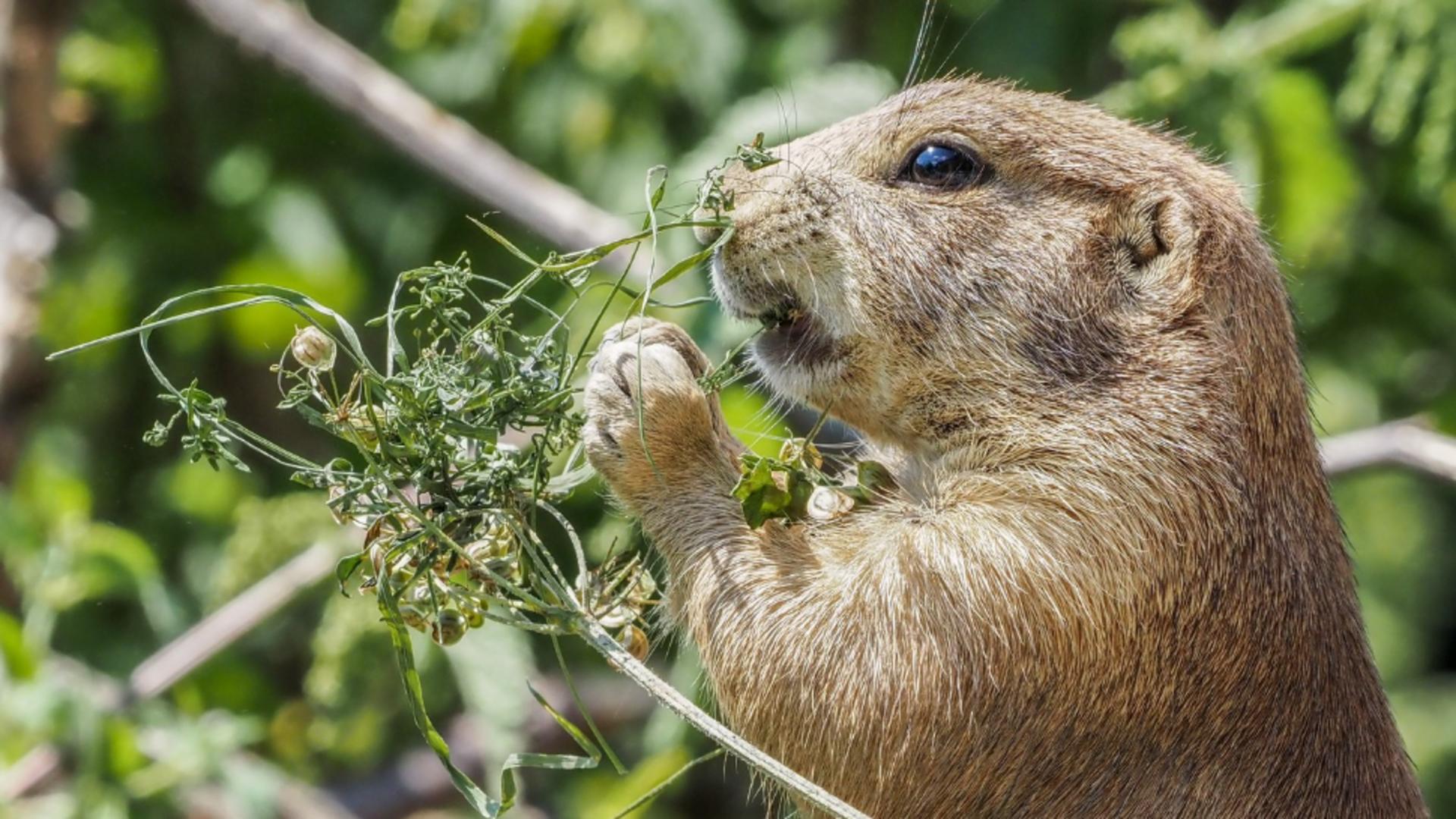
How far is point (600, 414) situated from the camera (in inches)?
125

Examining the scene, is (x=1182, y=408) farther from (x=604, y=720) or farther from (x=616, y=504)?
(x=604, y=720)

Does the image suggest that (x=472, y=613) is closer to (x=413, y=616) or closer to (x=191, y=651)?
(x=413, y=616)

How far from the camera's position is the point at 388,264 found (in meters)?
7.05

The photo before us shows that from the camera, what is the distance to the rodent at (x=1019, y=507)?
10.0 feet

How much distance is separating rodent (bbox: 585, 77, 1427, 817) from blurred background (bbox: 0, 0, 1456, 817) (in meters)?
1.64

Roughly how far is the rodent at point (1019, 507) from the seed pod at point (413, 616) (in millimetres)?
499

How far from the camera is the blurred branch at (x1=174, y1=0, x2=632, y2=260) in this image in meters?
5.40

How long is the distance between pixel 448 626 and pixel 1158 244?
161 centimetres

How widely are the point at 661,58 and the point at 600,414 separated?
11.9ft

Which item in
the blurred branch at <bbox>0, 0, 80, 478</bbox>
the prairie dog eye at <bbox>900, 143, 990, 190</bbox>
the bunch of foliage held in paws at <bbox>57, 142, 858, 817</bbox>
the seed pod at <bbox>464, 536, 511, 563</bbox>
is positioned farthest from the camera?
the blurred branch at <bbox>0, 0, 80, 478</bbox>

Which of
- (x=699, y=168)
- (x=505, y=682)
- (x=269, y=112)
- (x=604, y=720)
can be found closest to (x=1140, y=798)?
(x=505, y=682)

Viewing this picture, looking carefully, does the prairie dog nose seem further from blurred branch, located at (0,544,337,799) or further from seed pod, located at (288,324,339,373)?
blurred branch, located at (0,544,337,799)

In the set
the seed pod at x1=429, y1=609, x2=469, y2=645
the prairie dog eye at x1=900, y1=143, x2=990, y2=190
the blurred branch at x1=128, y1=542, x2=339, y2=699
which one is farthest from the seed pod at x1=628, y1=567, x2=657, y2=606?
the blurred branch at x1=128, y1=542, x2=339, y2=699

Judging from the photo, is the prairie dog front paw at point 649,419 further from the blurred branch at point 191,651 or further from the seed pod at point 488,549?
the blurred branch at point 191,651
